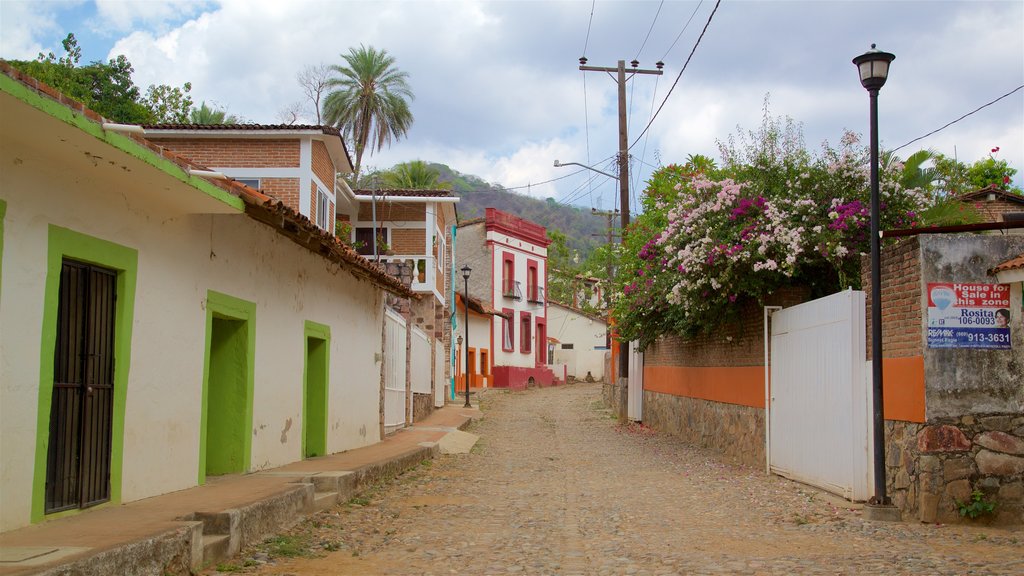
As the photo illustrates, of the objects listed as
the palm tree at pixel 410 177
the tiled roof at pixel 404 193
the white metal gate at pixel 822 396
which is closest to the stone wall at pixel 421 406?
the tiled roof at pixel 404 193

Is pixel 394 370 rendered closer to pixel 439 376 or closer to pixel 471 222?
pixel 439 376

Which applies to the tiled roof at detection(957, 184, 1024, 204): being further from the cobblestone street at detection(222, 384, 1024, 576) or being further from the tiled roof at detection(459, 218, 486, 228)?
the tiled roof at detection(459, 218, 486, 228)

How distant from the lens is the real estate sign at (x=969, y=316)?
28.5ft

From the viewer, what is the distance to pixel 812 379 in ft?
37.5

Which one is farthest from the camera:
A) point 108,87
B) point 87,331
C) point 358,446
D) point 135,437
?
point 108,87

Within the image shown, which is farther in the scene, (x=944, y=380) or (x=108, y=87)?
(x=108, y=87)

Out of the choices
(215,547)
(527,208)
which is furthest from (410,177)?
(527,208)

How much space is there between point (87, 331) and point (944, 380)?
7504mm

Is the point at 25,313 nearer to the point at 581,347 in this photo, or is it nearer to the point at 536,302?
the point at 536,302

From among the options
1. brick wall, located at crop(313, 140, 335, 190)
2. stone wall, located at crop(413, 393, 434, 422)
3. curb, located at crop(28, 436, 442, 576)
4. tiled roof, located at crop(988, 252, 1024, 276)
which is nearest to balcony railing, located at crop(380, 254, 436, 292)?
stone wall, located at crop(413, 393, 434, 422)

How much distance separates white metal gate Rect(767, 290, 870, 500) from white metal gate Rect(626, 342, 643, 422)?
1176 centimetres

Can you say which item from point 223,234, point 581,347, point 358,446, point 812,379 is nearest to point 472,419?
point 358,446

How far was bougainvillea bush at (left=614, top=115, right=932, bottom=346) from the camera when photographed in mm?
12445

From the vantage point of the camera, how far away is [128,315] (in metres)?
7.34
